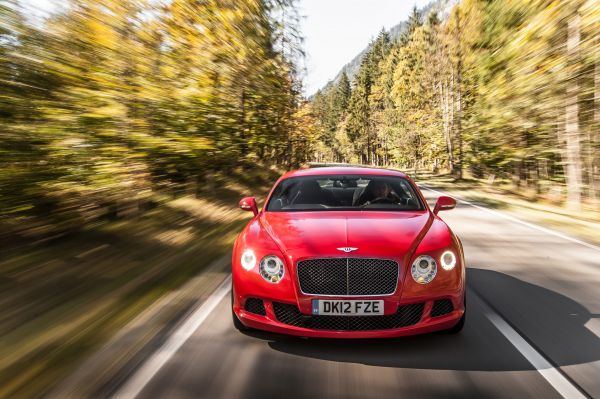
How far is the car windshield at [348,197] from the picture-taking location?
16.4ft

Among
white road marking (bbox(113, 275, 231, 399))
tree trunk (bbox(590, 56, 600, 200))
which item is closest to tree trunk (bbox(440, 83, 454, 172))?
tree trunk (bbox(590, 56, 600, 200))

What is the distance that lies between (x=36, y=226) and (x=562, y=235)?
9153 mm

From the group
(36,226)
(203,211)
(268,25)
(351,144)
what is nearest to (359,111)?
(351,144)

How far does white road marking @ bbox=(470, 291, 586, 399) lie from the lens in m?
2.99

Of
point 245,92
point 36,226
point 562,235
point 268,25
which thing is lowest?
point 562,235

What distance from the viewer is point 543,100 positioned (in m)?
14.8

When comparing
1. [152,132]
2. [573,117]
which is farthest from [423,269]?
[573,117]

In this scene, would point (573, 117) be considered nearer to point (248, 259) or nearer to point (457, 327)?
point (457, 327)

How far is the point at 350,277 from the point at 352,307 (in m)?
0.21

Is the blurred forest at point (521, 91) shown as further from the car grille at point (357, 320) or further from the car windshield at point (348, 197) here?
the car grille at point (357, 320)

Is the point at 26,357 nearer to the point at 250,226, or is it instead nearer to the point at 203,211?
the point at 250,226

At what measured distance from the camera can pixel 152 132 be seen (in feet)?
31.3

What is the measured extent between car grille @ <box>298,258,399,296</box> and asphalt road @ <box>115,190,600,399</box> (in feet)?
1.50

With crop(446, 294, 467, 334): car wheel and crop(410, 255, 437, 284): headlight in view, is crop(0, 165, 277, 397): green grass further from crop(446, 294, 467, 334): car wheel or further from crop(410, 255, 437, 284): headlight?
crop(446, 294, 467, 334): car wheel
